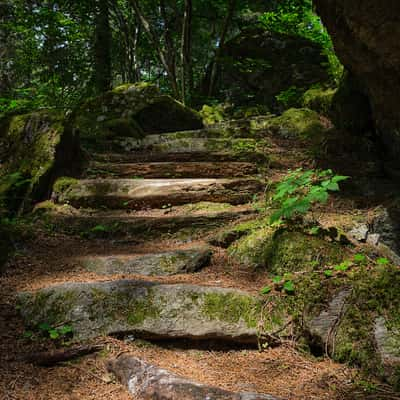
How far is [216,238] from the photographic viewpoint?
12.8 feet

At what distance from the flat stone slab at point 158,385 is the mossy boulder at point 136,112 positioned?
223 inches

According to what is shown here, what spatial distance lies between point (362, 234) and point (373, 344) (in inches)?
63.6

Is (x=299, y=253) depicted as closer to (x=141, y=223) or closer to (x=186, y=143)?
(x=141, y=223)

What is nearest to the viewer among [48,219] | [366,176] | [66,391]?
[66,391]

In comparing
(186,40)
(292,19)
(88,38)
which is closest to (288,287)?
(186,40)

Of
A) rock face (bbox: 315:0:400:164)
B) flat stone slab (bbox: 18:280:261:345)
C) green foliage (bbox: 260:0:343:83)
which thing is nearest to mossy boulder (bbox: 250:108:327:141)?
rock face (bbox: 315:0:400:164)

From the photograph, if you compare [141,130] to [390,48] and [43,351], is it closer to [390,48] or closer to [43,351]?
[390,48]

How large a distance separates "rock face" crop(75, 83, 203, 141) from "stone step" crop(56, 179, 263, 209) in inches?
103

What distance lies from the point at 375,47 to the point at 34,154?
4.59m

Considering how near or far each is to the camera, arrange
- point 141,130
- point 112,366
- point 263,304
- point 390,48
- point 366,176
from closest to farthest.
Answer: point 112,366 < point 263,304 < point 390,48 < point 366,176 < point 141,130

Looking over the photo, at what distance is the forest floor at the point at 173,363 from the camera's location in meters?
2.00

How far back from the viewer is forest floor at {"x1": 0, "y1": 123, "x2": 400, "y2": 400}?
200 centimetres

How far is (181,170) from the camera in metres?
5.50

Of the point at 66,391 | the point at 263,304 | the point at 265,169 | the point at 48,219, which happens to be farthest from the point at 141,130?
the point at 66,391
